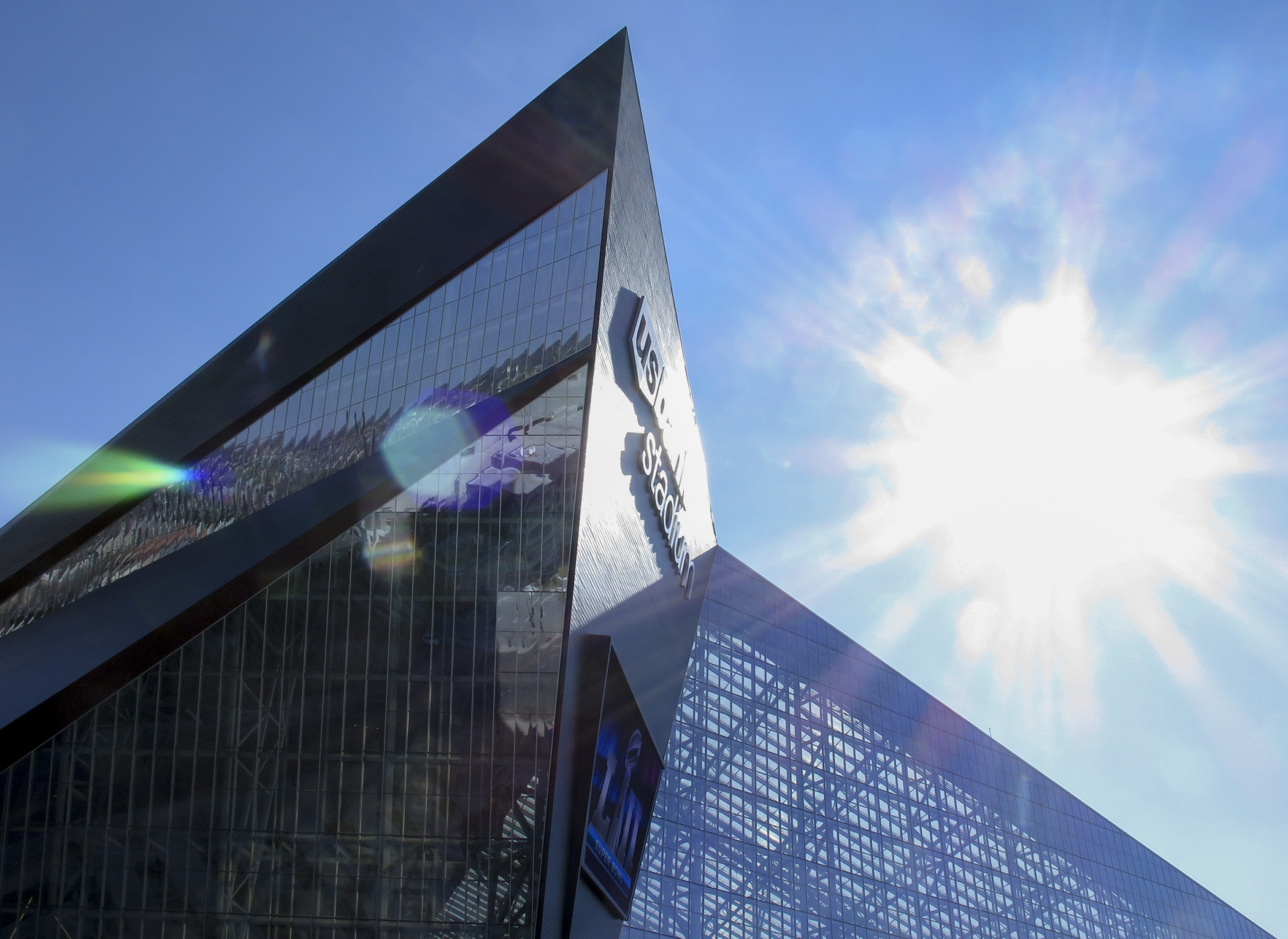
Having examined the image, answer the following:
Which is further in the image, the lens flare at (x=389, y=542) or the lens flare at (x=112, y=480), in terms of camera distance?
the lens flare at (x=112, y=480)

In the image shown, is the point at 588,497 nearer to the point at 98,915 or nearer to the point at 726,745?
the point at 98,915

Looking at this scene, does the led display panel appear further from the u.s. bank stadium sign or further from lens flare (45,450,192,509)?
lens flare (45,450,192,509)

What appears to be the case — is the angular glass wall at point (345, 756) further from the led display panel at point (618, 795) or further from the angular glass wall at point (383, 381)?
the angular glass wall at point (383, 381)

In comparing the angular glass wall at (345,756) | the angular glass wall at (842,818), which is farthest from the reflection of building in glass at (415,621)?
the angular glass wall at (842,818)

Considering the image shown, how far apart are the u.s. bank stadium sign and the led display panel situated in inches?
227

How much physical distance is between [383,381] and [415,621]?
9.17 meters

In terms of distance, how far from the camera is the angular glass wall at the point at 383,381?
25.4 m

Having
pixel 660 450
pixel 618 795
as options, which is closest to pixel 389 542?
pixel 618 795

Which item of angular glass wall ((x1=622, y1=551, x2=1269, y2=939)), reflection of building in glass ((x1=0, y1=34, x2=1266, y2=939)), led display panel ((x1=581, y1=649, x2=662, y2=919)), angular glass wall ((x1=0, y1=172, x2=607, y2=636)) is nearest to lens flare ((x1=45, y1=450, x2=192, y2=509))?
reflection of building in glass ((x1=0, y1=34, x2=1266, y2=939))

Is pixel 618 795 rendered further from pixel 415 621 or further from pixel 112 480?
pixel 112 480

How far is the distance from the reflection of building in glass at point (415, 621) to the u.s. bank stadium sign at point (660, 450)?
21 cm

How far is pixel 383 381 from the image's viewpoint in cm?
2922

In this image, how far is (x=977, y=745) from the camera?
52.3 m

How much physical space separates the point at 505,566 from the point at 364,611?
325cm
